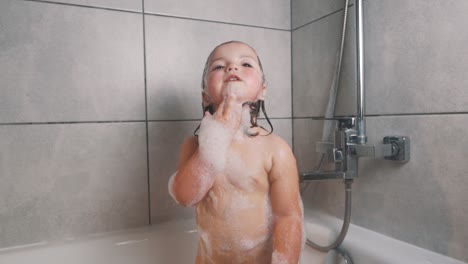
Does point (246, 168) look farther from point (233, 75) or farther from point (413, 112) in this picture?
point (413, 112)

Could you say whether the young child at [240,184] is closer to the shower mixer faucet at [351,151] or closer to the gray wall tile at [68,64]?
the shower mixer faucet at [351,151]

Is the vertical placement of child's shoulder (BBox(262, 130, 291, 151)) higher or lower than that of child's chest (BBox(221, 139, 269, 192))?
higher

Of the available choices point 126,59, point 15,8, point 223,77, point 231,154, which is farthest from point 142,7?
point 231,154

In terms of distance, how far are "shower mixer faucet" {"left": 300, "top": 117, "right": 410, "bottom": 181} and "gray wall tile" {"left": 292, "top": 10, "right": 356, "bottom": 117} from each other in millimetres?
123

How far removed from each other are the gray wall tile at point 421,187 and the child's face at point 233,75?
0.43 m

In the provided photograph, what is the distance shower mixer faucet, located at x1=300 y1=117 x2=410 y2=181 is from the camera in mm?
835

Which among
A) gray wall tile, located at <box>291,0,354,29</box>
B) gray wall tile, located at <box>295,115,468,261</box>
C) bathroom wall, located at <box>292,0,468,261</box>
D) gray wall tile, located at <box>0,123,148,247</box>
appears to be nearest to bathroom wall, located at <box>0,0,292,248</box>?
gray wall tile, located at <box>0,123,148,247</box>

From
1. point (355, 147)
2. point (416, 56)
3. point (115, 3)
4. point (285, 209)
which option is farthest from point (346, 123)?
point (115, 3)

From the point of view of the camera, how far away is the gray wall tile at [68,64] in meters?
0.89

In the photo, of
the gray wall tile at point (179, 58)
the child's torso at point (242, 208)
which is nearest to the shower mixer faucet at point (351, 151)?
the child's torso at point (242, 208)

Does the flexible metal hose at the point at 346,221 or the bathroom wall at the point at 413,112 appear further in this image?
the flexible metal hose at the point at 346,221

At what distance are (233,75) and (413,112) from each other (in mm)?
479

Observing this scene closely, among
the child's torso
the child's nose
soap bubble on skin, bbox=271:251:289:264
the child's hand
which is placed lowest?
soap bubble on skin, bbox=271:251:289:264

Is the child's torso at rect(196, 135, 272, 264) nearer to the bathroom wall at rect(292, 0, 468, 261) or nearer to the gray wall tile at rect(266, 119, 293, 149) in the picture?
the bathroom wall at rect(292, 0, 468, 261)
